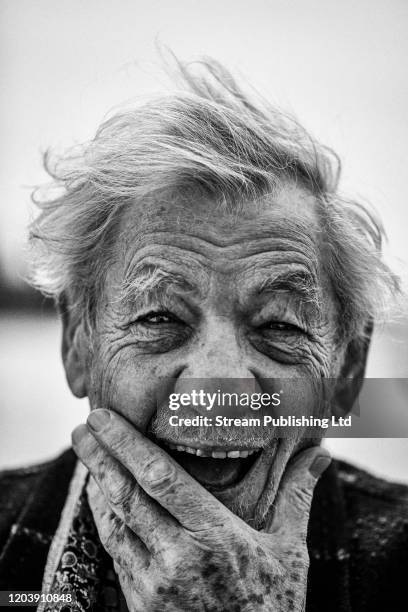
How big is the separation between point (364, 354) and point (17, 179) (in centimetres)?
128

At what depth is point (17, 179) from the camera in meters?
1.99

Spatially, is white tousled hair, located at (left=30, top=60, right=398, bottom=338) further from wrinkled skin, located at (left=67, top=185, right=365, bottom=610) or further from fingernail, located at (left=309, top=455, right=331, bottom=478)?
fingernail, located at (left=309, top=455, right=331, bottom=478)

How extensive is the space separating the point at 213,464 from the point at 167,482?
0.17 metres

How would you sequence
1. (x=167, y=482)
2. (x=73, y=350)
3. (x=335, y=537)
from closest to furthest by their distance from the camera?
(x=167, y=482) → (x=73, y=350) → (x=335, y=537)

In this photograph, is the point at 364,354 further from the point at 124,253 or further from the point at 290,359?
the point at 124,253

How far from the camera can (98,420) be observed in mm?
1574

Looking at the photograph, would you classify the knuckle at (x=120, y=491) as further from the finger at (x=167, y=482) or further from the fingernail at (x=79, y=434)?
the fingernail at (x=79, y=434)

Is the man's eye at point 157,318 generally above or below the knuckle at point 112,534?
above

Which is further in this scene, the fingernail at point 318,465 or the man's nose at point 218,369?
the fingernail at point 318,465

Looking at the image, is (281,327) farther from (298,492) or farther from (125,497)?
(125,497)

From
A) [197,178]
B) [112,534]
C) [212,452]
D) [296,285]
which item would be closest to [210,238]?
[197,178]

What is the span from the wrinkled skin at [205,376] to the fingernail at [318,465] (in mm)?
19

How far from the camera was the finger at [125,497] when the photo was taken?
4.79 feet

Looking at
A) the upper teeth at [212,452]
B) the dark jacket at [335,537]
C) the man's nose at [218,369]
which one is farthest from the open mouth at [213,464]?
the dark jacket at [335,537]
